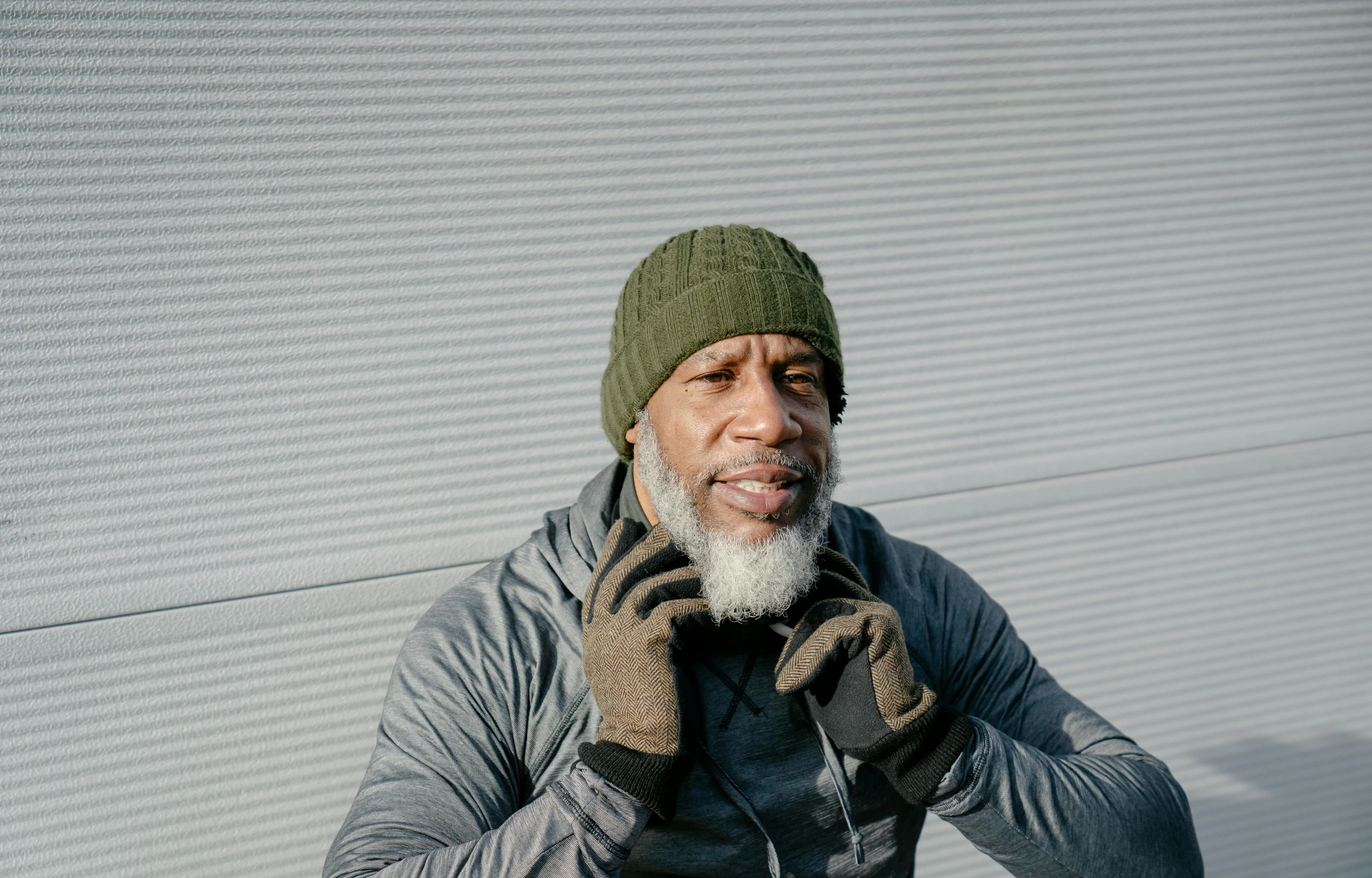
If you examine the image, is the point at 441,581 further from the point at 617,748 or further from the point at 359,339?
the point at 617,748

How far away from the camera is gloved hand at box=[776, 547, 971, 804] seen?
1.39m

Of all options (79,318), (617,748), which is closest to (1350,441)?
(617,748)

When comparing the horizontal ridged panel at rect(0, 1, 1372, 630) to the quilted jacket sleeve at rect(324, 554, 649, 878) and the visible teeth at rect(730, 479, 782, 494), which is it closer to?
the quilted jacket sleeve at rect(324, 554, 649, 878)

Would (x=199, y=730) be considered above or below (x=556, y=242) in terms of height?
below

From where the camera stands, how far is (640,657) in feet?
4.45

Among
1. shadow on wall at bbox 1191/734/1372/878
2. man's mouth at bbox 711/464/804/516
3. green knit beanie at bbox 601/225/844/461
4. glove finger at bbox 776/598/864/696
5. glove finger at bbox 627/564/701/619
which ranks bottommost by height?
shadow on wall at bbox 1191/734/1372/878

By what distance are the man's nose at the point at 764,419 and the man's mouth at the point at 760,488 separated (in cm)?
5

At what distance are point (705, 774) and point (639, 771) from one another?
12.5 inches

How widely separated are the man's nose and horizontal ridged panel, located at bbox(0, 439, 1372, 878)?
3.23 ft

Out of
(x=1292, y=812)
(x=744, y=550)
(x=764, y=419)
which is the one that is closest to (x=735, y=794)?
(x=744, y=550)

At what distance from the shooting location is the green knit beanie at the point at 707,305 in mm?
1651

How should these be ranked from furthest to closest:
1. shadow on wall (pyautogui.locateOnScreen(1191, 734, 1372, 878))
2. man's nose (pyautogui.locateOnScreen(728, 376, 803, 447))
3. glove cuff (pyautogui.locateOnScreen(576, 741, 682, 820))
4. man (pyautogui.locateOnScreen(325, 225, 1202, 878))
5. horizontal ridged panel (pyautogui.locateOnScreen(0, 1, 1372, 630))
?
shadow on wall (pyautogui.locateOnScreen(1191, 734, 1372, 878)) → horizontal ridged panel (pyautogui.locateOnScreen(0, 1, 1372, 630)) → man's nose (pyautogui.locateOnScreen(728, 376, 803, 447)) → man (pyautogui.locateOnScreen(325, 225, 1202, 878)) → glove cuff (pyautogui.locateOnScreen(576, 741, 682, 820))

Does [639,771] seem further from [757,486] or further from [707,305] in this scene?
[707,305]

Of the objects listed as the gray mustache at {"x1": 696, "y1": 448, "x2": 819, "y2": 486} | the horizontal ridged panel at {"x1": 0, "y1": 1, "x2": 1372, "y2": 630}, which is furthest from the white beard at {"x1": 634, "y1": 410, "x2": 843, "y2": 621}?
the horizontal ridged panel at {"x1": 0, "y1": 1, "x2": 1372, "y2": 630}
